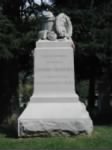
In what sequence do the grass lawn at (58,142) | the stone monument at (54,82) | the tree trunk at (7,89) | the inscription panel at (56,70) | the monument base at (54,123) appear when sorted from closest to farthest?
the grass lawn at (58,142) → the monument base at (54,123) → the stone monument at (54,82) → the inscription panel at (56,70) → the tree trunk at (7,89)

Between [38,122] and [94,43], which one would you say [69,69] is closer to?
[38,122]

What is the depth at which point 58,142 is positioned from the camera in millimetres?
13367

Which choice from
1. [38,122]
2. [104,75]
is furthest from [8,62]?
[38,122]

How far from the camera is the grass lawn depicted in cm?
1295

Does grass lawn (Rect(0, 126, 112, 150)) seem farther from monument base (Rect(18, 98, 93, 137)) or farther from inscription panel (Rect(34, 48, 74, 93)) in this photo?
inscription panel (Rect(34, 48, 74, 93))

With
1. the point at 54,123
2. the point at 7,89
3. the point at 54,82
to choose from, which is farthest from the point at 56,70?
the point at 7,89

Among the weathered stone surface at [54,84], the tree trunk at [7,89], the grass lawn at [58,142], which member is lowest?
the tree trunk at [7,89]

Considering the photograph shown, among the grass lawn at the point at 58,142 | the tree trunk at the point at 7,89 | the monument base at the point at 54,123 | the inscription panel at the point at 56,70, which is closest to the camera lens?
the grass lawn at the point at 58,142

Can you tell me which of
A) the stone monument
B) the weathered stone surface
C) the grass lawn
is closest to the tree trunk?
the stone monument

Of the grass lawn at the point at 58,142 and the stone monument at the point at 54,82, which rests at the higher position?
the stone monument at the point at 54,82

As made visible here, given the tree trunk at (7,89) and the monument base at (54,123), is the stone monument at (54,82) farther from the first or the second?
the tree trunk at (7,89)

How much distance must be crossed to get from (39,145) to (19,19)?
9.07 meters

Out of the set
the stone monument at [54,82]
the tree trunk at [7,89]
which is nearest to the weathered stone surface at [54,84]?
the stone monument at [54,82]

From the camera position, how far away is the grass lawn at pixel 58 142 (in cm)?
1295
